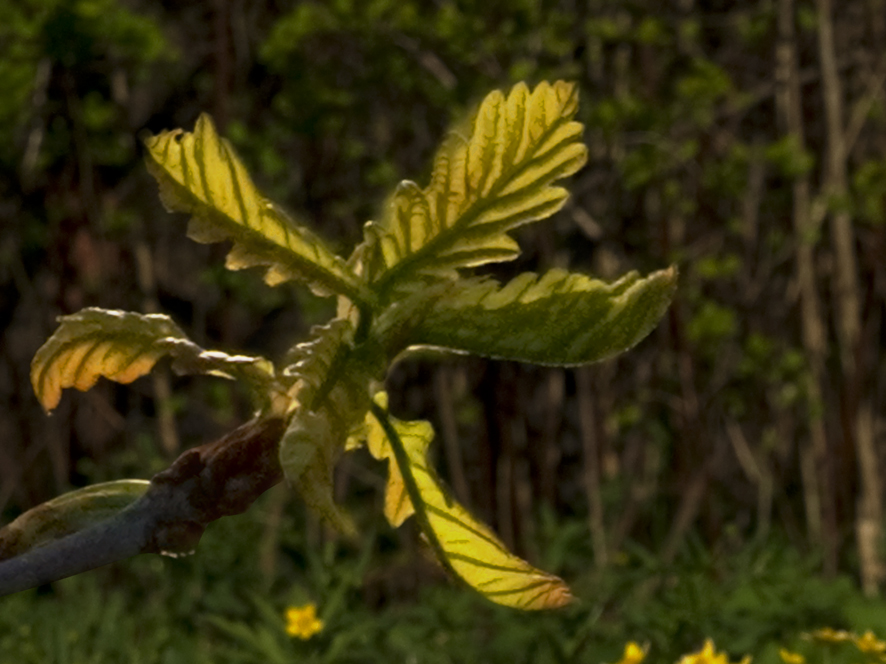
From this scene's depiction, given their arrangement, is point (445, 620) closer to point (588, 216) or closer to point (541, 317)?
point (541, 317)

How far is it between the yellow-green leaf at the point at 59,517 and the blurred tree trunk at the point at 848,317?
4385 millimetres

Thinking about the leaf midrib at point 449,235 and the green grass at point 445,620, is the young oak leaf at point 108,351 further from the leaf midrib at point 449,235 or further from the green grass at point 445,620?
the green grass at point 445,620

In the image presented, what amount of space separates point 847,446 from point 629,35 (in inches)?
71.3

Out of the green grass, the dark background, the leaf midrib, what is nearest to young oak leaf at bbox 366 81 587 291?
the leaf midrib

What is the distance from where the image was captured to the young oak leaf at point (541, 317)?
82 centimetres

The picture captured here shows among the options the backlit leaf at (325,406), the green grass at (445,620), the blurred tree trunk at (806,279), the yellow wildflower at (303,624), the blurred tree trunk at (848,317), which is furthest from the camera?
the blurred tree trunk at (806,279)

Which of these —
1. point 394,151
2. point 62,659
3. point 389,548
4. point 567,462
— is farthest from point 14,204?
point 62,659

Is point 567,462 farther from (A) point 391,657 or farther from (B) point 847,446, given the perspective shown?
(A) point 391,657

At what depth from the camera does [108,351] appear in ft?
2.84

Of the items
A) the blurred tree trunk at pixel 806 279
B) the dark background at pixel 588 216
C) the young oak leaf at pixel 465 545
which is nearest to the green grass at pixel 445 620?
the blurred tree trunk at pixel 806 279

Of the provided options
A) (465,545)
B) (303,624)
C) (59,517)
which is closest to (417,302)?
(465,545)

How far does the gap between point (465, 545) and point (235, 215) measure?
0.88 feet

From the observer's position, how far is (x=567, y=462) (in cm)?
532

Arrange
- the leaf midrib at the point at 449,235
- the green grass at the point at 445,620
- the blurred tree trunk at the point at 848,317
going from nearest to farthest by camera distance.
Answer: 1. the leaf midrib at the point at 449,235
2. the green grass at the point at 445,620
3. the blurred tree trunk at the point at 848,317
